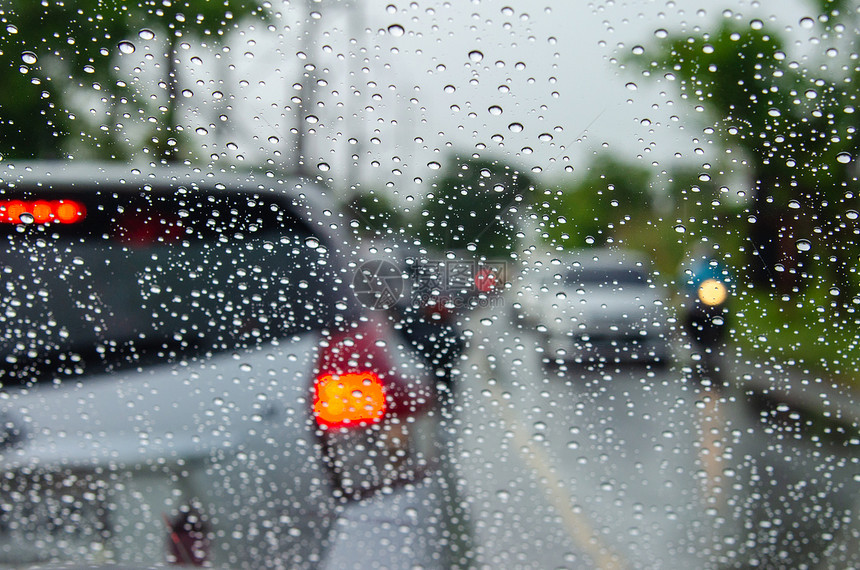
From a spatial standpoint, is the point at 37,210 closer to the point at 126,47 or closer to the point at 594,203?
the point at 126,47

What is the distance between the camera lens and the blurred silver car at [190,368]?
2098mm

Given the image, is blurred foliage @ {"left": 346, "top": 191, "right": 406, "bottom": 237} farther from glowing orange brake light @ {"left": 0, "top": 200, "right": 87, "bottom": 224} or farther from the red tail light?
glowing orange brake light @ {"left": 0, "top": 200, "right": 87, "bottom": 224}

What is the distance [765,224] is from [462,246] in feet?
3.16

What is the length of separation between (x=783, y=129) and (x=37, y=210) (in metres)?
2.40

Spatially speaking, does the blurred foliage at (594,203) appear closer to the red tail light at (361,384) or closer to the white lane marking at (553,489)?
the white lane marking at (553,489)

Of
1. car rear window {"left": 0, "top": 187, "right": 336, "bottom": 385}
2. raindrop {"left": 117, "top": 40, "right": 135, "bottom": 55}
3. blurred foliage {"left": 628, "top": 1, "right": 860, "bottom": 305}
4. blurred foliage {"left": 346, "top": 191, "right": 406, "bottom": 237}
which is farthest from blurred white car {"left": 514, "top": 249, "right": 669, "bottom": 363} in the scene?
raindrop {"left": 117, "top": 40, "right": 135, "bottom": 55}

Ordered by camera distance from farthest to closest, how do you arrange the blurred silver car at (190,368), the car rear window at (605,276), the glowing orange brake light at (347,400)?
1. the car rear window at (605,276)
2. the glowing orange brake light at (347,400)
3. the blurred silver car at (190,368)

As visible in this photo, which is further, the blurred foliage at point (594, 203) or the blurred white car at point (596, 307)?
the blurred white car at point (596, 307)

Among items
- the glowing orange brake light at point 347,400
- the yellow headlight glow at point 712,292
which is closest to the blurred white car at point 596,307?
the yellow headlight glow at point 712,292

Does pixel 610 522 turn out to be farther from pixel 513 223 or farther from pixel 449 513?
pixel 513 223

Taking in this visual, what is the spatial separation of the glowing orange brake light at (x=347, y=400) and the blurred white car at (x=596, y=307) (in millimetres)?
580

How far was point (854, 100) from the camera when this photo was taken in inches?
83.1

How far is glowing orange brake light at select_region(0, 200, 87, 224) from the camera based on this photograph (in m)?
2.33

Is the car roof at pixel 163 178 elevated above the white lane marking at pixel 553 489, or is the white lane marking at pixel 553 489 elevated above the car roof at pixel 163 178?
the car roof at pixel 163 178
